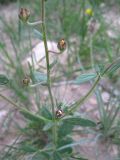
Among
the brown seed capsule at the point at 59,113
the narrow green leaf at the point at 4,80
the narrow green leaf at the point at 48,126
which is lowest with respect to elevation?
the narrow green leaf at the point at 48,126

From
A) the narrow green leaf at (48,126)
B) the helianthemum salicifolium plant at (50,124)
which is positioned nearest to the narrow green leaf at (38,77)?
the helianthemum salicifolium plant at (50,124)

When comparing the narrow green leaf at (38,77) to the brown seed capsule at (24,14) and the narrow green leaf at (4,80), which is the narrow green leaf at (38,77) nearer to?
the narrow green leaf at (4,80)

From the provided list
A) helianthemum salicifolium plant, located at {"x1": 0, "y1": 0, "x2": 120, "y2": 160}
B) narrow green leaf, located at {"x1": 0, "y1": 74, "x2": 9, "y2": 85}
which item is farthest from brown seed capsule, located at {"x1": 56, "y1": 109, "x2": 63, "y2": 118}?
narrow green leaf, located at {"x1": 0, "y1": 74, "x2": 9, "y2": 85}

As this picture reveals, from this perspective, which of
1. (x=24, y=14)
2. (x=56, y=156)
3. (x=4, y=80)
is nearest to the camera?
(x=24, y=14)

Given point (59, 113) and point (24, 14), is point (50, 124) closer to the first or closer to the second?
point (59, 113)

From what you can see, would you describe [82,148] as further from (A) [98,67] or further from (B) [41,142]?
(A) [98,67]

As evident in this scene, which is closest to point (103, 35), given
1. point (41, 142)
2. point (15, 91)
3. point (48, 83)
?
point (15, 91)

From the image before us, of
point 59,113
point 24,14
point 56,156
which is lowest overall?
point 56,156

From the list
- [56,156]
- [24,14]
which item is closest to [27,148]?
[56,156]
